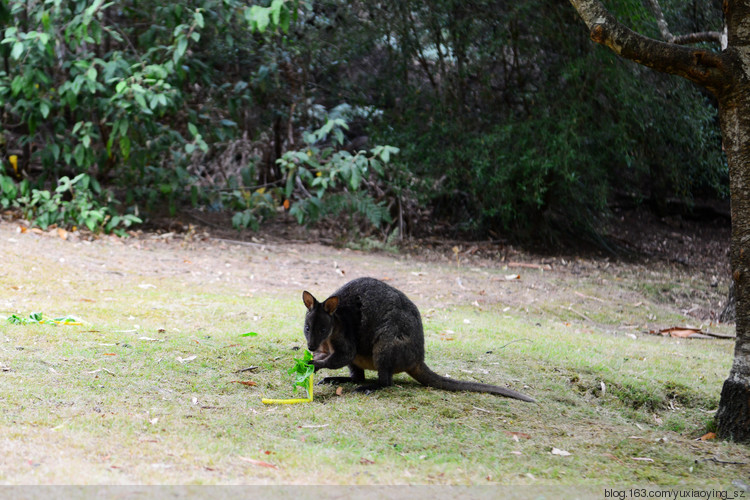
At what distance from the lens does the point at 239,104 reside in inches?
423

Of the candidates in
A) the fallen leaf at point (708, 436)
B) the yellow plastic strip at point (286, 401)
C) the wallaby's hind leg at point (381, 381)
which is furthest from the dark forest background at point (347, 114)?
the fallen leaf at point (708, 436)

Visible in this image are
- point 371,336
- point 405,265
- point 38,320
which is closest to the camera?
point 371,336

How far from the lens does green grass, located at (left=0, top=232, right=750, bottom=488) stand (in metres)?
3.02

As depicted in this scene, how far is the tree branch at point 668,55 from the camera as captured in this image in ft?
13.0

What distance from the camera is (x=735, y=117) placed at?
4008 millimetres

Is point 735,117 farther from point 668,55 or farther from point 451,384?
point 451,384

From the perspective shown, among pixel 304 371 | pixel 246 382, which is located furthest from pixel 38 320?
pixel 304 371

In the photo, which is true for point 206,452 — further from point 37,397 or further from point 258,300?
point 258,300

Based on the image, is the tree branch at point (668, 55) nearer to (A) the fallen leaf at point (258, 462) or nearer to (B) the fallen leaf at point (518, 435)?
(B) the fallen leaf at point (518, 435)

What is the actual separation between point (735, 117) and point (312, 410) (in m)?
2.90

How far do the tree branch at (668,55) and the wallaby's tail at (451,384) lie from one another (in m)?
2.12

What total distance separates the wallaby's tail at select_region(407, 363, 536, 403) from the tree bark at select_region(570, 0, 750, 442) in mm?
1149

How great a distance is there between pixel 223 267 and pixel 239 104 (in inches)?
125

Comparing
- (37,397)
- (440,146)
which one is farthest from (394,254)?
(37,397)
